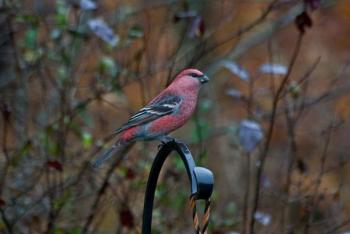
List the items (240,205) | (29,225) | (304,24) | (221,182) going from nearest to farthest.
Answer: (304,24)
(29,225)
(240,205)
(221,182)

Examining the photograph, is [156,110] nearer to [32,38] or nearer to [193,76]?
[193,76]

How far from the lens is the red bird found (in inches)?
186

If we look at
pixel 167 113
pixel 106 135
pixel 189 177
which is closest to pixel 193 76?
pixel 167 113

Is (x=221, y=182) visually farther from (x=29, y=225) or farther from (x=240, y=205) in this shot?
(x=29, y=225)

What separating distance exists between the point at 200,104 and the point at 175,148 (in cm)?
348

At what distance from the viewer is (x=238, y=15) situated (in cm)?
1073

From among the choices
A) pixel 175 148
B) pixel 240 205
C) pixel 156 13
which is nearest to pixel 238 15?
pixel 156 13

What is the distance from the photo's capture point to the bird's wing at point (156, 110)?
4.82m

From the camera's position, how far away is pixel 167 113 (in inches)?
191

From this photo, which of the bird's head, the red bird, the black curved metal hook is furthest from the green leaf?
the black curved metal hook

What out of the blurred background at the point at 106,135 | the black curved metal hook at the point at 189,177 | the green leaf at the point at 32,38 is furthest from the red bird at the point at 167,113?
the green leaf at the point at 32,38

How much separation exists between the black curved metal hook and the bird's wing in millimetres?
1095

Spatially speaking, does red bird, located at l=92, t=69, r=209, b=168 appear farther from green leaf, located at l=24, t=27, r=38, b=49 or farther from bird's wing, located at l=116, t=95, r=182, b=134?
green leaf, located at l=24, t=27, r=38, b=49

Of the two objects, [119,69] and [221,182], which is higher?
[119,69]
